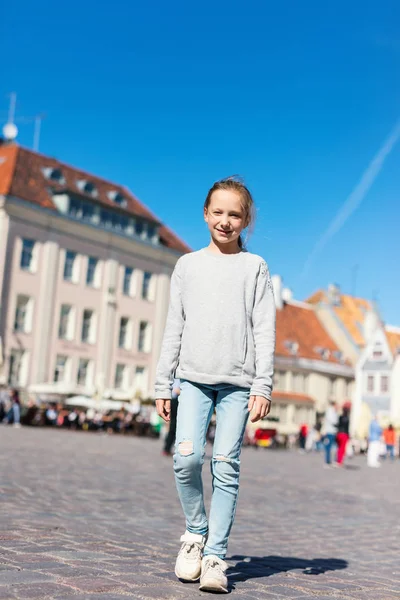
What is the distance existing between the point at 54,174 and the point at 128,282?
7.75 meters

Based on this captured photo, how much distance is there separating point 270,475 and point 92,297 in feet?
116

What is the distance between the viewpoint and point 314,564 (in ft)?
18.9

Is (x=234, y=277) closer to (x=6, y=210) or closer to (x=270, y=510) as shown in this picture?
(x=270, y=510)

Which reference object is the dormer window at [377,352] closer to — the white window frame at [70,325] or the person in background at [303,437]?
the person in background at [303,437]

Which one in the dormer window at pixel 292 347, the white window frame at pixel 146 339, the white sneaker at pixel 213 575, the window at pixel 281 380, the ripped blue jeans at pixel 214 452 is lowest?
the white sneaker at pixel 213 575

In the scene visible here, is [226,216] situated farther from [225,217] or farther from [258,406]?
[258,406]

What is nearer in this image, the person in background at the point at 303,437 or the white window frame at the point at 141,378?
the person in background at the point at 303,437

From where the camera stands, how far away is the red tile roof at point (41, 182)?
156 ft

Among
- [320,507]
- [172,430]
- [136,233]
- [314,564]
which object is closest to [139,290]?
[136,233]

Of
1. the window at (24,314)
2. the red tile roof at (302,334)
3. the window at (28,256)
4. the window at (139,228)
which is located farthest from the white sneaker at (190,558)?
the red tile roof at (302,334)

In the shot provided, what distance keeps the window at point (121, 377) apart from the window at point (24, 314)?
286 inches

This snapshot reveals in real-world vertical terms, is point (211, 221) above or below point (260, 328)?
above

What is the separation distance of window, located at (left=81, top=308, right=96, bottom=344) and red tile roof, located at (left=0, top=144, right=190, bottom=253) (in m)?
6.32

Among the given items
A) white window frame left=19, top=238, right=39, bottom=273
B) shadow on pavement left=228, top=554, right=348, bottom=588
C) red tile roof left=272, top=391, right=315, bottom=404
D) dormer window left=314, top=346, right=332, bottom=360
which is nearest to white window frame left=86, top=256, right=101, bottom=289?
white window frame left=19, top=238, right=39, bottom=273
